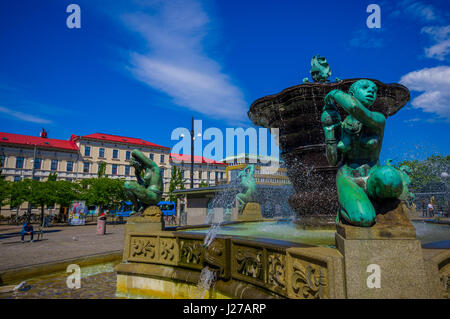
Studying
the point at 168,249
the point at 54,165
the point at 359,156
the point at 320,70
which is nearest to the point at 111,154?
the point at 54,165

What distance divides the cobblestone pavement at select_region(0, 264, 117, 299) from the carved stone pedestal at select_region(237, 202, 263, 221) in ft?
16.6

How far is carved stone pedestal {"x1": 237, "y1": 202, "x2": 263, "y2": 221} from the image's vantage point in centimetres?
981

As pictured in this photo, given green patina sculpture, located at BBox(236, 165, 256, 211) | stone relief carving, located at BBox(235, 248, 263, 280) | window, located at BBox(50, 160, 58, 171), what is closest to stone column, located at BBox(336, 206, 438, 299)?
stone relief carving, located at BBox(235, 248, 263, 280)

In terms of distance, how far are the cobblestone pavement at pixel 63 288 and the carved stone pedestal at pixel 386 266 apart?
13.9 ft

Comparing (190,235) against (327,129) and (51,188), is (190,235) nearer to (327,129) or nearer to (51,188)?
(327,129)

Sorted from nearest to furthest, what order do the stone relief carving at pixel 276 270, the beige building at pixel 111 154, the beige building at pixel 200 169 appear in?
1. the stone relief carving at pixel 276 270
2. the beige building at pixel 111 154
3. the beige building at pixel 200 169

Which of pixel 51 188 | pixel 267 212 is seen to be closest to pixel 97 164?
pixel 51 188

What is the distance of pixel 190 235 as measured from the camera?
4230 millimetres

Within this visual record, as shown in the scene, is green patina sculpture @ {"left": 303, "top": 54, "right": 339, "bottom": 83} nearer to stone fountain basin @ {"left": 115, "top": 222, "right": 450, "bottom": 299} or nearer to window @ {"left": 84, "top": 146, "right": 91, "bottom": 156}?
stone fountain basin @ {"left": 115, "top": 222, "right": 450, "bottom": 299}

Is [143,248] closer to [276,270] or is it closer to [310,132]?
[276,270]

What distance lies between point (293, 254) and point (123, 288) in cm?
370

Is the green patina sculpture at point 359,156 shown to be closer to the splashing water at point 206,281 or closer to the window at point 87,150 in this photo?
the splashing water at point 206,281

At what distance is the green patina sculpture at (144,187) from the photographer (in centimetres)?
592

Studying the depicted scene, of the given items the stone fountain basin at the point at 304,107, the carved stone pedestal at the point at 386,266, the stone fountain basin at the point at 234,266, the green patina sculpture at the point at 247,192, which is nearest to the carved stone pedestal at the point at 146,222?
the stone fountain basin at the point at 234,266
